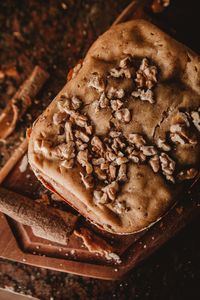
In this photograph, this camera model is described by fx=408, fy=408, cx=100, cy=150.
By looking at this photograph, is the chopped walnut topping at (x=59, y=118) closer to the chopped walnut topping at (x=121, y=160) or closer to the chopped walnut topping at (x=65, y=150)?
the chopped walnut topping at (x=65, y=150)

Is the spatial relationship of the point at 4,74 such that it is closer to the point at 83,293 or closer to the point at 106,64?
the point at 106,64

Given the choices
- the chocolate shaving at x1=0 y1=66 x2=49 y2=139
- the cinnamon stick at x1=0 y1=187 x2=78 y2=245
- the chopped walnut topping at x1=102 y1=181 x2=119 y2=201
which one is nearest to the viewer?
the chopped walnut topping at x1=102 y1=181 x2=119 y2=201

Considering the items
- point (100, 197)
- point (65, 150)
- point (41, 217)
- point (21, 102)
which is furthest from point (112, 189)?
point (21, 102)

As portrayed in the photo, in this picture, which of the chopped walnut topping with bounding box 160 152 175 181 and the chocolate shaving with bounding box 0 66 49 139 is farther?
the chocolate shaving with bounding box 0 66 49 139

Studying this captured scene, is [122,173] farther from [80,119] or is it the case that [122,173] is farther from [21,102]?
[21,102]

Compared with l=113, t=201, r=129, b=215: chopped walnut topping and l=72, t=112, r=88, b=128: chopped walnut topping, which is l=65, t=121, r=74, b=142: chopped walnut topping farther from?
l=113, t=201, r=129, b=215: chopped walnut topping

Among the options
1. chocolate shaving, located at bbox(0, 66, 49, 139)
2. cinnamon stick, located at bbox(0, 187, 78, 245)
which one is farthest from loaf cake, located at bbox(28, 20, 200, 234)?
chocolate shaving, located at bbox(0, 66, 49, 139)

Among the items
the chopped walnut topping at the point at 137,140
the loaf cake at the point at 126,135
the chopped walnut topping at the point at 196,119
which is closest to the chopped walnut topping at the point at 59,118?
the loaf cake at the point at 126,135
